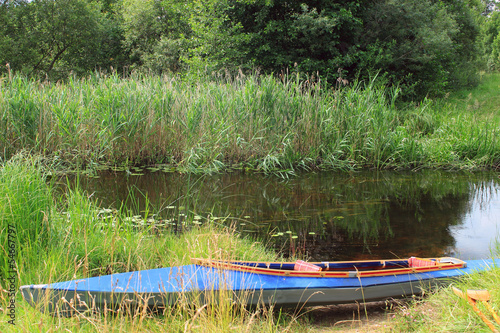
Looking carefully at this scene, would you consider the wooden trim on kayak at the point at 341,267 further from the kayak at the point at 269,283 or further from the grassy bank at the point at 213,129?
the grassy bank at the point at 213,129

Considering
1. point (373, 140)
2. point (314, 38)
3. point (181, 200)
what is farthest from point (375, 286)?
point (314, 38)

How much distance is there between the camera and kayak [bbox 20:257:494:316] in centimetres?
239

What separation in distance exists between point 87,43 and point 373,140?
1908 centimetres

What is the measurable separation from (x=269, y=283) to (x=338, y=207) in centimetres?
300

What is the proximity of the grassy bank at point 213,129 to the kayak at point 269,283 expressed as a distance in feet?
13.6

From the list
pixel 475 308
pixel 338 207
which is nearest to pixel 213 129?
pixel 338 207

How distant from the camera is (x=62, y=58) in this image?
883 inches

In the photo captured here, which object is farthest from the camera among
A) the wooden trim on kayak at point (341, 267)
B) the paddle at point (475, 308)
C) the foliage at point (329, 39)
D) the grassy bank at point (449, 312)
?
the foliage at point (329, 39)

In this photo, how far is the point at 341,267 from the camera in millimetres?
3195

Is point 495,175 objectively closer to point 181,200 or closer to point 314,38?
point 181,200

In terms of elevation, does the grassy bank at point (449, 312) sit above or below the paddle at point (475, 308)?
below

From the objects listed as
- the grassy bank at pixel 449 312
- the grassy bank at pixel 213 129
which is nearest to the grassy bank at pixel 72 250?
the grassy bank at pixel 449 312

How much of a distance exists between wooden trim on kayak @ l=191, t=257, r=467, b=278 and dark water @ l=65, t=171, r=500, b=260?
63 centimetres

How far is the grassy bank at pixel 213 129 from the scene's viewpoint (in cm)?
657
